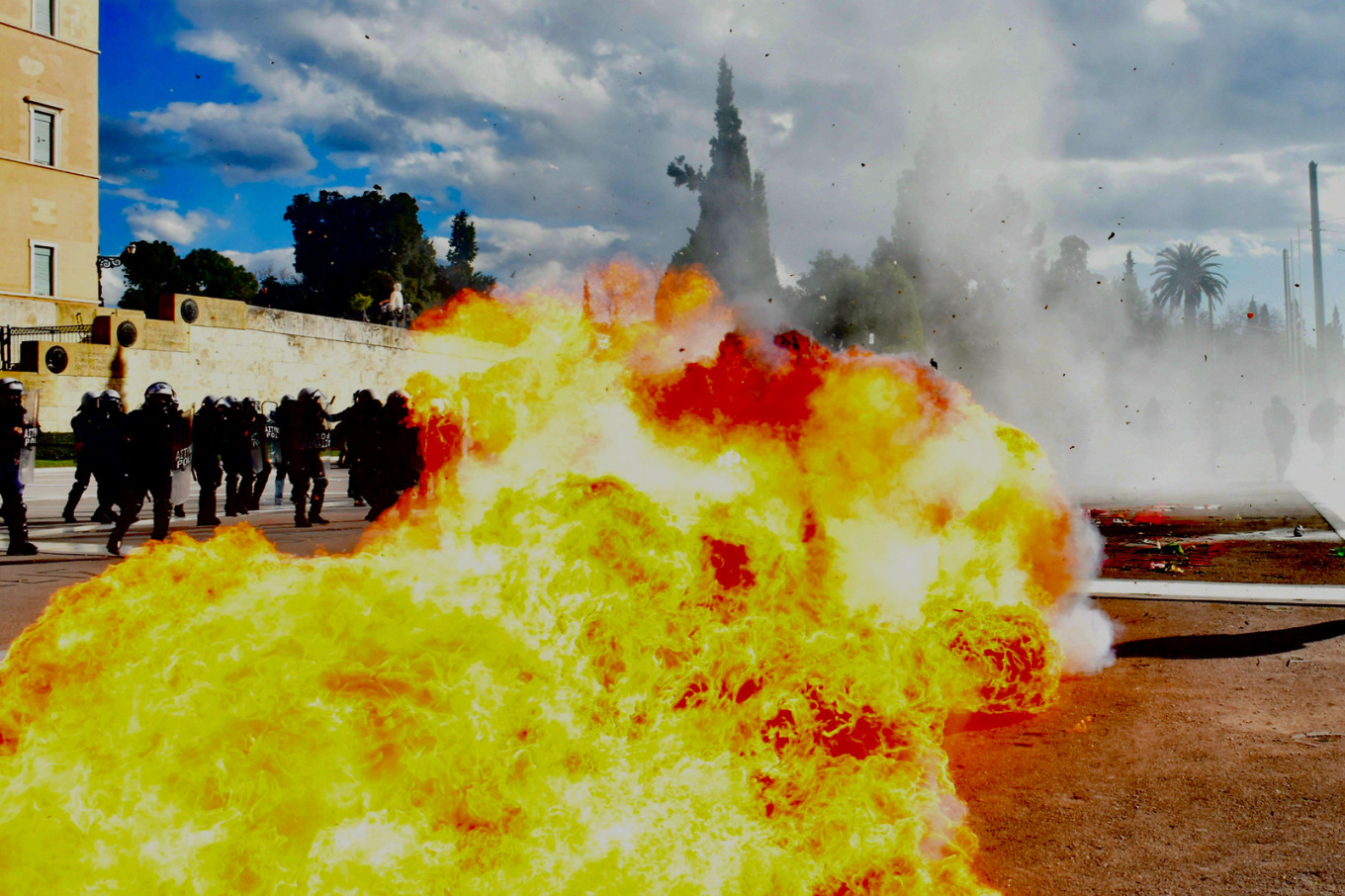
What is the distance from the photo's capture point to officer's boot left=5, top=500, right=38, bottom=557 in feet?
31.0

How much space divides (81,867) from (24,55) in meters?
35.7

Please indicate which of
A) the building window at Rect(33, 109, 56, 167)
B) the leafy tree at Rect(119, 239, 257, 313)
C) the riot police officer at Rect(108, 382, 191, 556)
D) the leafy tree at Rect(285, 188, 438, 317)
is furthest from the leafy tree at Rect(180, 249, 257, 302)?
the riot police officer at Rect(108, 382, 191, 556)

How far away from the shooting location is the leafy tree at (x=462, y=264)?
2618 inches

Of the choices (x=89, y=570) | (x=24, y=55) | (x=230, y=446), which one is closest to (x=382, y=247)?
(x=24, y=55)

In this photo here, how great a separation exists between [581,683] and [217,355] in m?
24.8

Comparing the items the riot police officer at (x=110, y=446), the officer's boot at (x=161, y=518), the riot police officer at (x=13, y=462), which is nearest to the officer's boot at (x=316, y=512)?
the riot police officer at (x=110, y=446)

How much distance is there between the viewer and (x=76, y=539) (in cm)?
1075

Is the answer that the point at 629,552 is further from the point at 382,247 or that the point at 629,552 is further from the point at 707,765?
the point at 382,247

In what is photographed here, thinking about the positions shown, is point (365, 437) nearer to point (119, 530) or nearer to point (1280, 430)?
point (119, 530)

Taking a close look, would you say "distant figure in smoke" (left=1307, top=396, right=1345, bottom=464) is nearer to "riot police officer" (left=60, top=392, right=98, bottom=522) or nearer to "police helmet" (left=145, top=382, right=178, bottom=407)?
"police helmet" (left=145, top=382, right=178, bottom=407)

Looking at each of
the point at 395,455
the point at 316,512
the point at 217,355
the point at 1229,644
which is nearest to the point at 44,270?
the point at 217,355

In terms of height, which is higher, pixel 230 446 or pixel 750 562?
pixel 230 446

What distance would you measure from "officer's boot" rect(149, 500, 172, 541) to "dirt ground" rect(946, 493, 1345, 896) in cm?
869

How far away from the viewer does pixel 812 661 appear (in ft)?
13.0
